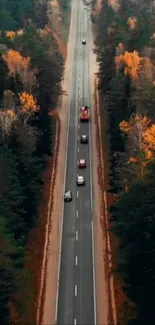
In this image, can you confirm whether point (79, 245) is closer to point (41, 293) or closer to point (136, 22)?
point (41, 293)

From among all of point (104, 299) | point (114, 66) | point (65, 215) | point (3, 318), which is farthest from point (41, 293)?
point (114, 66)

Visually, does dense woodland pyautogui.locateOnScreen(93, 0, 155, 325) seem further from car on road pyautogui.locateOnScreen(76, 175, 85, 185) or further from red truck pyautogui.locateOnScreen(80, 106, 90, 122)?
red truck pyautogui.locateOnScreen(80, 106, 90, 122)

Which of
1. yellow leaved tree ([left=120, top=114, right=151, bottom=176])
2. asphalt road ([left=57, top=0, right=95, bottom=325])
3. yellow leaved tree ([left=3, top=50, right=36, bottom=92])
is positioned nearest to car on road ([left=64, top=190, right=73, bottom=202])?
asphalt road ([left=57, top=0, right=95, bottom=325])

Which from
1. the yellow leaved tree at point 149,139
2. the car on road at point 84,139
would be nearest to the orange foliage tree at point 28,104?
the car on road at point 84,139

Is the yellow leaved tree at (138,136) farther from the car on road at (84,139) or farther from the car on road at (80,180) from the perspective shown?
the car on road at (84,139)

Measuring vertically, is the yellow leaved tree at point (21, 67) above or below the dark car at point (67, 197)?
above

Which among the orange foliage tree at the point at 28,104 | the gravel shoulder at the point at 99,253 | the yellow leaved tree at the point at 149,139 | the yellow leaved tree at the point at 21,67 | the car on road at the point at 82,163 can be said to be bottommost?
the gravel shoulder at the point at 99,253

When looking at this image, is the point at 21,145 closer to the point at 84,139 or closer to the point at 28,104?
the point at 28,104
